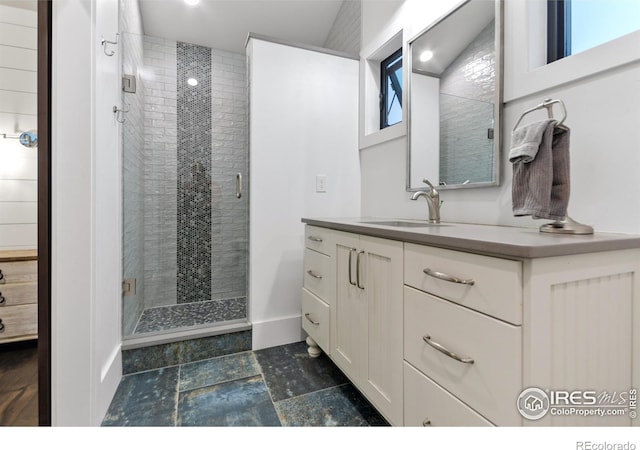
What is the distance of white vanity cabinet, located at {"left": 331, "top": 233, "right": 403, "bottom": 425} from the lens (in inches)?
42.4

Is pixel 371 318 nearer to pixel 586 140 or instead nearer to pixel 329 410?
pixel 329 410

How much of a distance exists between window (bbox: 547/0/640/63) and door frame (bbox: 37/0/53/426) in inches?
77.2

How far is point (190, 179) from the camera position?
2.44 meters

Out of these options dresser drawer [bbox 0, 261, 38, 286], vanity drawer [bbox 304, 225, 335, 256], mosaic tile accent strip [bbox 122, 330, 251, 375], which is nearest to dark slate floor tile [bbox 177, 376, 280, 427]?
mosaic tile accent strip [bbox 122, 330, 251, 375]

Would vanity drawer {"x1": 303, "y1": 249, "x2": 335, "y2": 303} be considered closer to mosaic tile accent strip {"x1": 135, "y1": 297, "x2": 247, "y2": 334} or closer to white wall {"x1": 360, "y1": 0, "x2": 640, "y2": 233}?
mosaic tile accent strip {"x1": 135, "y1": 297, "x2": 247, "y2": 334}

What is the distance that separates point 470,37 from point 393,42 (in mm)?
702

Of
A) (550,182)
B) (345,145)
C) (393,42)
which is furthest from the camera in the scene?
(345,145)

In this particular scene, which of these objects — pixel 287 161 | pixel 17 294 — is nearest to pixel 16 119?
pixel 17 294

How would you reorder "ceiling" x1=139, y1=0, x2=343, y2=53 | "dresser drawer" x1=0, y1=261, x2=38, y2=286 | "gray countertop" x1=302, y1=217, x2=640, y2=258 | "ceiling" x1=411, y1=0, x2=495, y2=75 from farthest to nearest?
"ceiling" x1=139, y1=0, x2=343, y2=53 → "dresser drawer" x1=0, y1=261, x2=38, y2=286 → "ceiling" x1=411, y1=0, x2=495, y2=75 → "gray countertop" x1=302, y1=217, x2=640, y2=258

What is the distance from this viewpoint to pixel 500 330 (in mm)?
712

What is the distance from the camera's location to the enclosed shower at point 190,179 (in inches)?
88.8

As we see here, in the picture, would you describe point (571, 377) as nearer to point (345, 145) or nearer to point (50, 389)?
point (50, 389)
